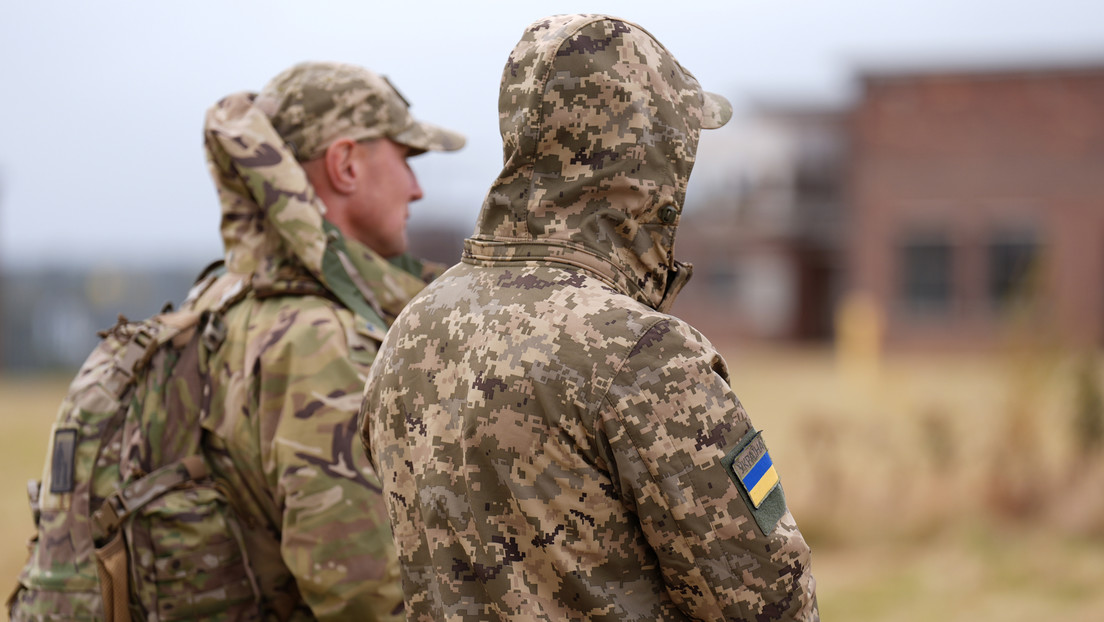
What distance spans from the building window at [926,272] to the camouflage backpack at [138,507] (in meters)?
28.3

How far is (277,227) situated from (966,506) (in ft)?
23.2

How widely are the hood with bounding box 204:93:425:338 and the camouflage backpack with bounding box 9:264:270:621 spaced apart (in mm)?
240

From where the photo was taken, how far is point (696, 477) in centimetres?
159

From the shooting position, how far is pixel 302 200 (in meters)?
2.66

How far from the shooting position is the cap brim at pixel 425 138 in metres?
2.88

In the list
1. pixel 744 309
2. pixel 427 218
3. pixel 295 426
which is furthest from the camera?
pixel 744 309

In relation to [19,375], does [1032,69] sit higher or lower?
higher

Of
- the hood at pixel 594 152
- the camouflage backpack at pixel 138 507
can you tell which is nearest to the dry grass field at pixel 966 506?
the camouflage backpack at pixel 138 507

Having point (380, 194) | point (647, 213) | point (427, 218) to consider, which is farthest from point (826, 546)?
point (427, 218)

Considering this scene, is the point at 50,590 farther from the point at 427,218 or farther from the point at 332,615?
the point at 427,218

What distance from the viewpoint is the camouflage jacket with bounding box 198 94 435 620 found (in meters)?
2.40

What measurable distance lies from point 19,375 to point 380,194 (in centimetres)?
2349

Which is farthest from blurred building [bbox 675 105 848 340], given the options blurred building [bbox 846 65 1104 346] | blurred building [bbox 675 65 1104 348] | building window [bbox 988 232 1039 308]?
building window [bbox 988 232 1039 308]

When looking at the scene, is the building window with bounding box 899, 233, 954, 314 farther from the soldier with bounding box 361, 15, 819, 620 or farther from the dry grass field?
the soldier with bounding box 361, 15, 819, 620
